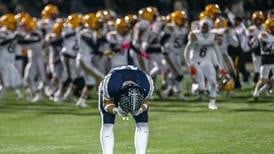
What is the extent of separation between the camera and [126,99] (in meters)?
12.1

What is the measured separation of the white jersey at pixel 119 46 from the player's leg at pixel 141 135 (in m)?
10.5

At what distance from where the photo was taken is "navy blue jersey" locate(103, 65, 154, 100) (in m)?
12.4

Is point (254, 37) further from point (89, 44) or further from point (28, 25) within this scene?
point (28, 25)

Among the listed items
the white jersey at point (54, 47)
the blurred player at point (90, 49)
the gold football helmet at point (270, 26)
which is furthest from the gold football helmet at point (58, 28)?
the gold football helmet at point (270, 26)

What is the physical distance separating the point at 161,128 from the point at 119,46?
219 inches

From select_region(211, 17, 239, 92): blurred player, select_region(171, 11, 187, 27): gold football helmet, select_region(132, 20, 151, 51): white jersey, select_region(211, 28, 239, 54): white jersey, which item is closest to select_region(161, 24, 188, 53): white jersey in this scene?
select_region(171, 11, 187, 27): gold football helmet

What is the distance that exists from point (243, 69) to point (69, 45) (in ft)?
20.9

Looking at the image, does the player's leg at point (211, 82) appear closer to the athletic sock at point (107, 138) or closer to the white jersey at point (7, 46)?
the white jersey at point (7, 46)

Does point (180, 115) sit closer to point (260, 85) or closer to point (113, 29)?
point (260, 85)

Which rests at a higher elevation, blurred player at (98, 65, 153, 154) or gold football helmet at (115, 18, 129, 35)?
gold football helmet at (115, 18, 129, 35)

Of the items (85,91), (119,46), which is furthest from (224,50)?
(85,91)

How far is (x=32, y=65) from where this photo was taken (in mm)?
25047

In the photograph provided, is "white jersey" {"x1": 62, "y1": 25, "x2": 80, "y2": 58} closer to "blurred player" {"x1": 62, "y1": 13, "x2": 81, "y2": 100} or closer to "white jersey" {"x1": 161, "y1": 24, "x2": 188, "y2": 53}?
"blurred player" {"x1": 62, "y1": 13, "x2": 81, "y2": 100}

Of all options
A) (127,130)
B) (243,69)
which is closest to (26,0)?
(243,69)
